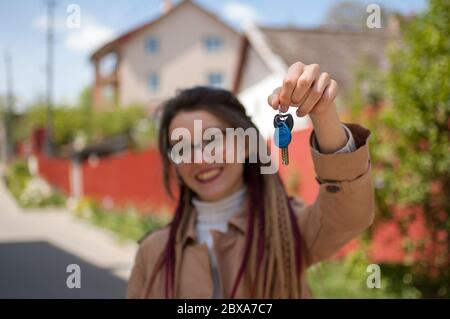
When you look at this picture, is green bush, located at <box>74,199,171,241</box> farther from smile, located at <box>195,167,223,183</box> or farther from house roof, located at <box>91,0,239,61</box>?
smile, located at <box>195,167,223,183</box>

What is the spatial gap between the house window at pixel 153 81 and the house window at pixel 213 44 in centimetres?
527

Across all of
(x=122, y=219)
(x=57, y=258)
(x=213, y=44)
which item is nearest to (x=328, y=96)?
(x=57, y=258)

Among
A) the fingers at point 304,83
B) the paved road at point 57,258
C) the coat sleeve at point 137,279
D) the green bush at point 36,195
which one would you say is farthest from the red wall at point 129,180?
the fingers at point 304,83

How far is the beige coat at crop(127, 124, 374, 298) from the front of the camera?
1118 millimetres

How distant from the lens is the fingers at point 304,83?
35.7 inches

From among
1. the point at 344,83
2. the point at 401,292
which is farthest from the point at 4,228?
the point at 401,292

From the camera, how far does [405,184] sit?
382 centimetres

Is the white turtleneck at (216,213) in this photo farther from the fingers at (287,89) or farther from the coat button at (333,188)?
the fingers at (287,89)

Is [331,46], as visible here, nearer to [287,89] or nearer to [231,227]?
[231,227]

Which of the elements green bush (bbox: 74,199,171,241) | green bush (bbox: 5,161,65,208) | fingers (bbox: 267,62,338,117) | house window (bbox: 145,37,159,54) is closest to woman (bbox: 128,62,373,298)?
fingers (bbox: 267,62,338,117)

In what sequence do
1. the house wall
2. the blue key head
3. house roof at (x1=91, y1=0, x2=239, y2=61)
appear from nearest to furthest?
the blue key head < house roof at (x1=91, y1=0, x2=239, y2=61) < the house wall

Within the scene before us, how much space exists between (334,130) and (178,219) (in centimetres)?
52

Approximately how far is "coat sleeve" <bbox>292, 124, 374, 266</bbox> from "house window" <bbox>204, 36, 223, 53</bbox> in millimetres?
14226
